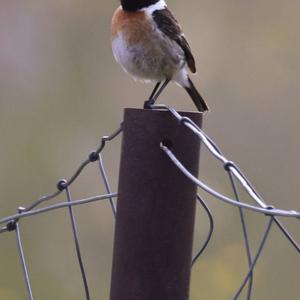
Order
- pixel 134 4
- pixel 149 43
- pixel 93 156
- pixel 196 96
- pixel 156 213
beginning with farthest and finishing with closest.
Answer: pixel 196 96 < pixel 134 4 < pixel 149 43 < pixel 93 156 < pixel 156 213

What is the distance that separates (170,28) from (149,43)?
0.14 meters

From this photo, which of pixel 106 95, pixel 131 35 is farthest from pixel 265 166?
pixel 131 35

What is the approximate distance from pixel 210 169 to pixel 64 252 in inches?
33.2

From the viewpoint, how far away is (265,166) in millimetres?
4430

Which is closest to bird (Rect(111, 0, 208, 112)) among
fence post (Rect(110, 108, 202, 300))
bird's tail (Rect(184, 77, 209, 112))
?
bird's tail (Rect(184, 77, 209, 112))

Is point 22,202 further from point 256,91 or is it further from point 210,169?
point 256,91

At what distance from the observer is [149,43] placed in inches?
125

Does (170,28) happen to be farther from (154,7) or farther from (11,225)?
(11,225)

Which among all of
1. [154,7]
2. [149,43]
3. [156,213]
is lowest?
[156,213]

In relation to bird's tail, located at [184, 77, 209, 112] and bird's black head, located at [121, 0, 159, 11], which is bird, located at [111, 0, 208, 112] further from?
bird's tail, located at [184, 77, 209, 112]

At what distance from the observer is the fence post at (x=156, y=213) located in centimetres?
183

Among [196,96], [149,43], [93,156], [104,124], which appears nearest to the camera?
[93,156]

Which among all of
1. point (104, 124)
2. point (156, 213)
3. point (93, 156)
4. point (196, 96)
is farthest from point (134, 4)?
point (156, 213)

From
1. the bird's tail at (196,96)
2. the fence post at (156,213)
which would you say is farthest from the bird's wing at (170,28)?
the fence post at (156,213)
